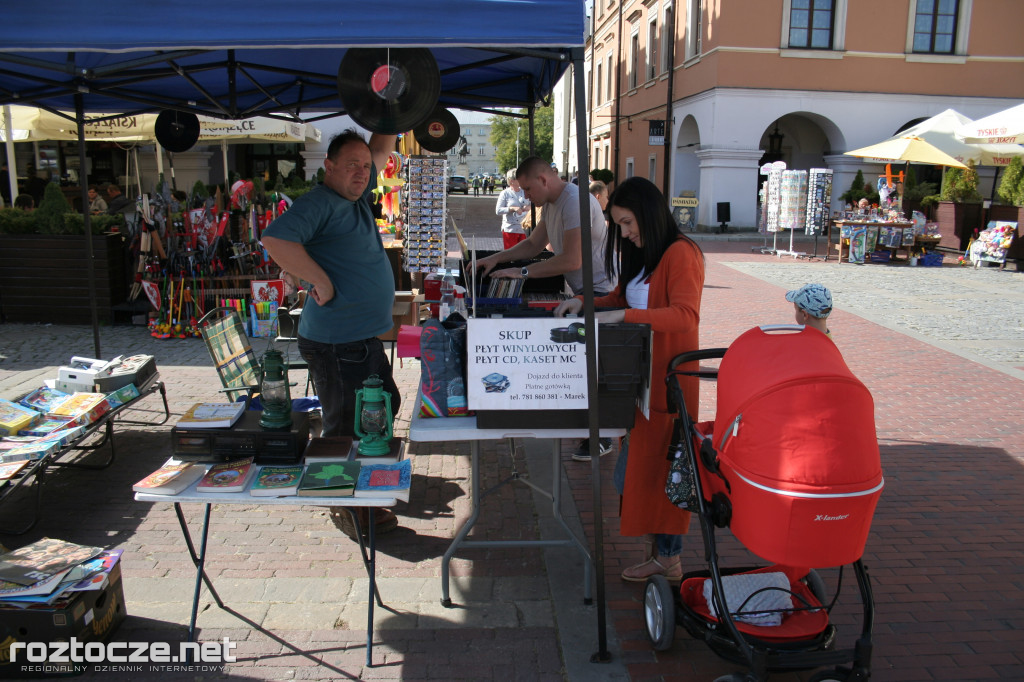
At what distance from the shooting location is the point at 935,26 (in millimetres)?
23188

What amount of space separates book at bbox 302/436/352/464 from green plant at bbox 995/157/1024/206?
16.9m

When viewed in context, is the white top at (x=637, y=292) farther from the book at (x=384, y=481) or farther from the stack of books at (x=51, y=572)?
the stack of books at (x=51, y=572)

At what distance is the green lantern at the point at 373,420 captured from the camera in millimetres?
3170

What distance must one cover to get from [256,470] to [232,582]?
890mm

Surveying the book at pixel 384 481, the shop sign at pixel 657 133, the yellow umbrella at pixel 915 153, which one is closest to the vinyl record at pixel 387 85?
the book at pixel 384 481

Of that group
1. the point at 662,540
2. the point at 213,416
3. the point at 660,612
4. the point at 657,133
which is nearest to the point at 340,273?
the point at 213,416

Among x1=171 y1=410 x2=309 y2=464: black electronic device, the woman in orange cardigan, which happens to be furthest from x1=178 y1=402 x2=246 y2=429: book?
the woman in orange cardigan

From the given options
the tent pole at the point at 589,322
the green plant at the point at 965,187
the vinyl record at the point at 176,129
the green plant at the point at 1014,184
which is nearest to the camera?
the tent pole at the point at 589,322

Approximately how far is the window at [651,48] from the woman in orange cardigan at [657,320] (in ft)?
96.8

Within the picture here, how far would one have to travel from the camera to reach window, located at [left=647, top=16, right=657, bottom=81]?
30.6 metres

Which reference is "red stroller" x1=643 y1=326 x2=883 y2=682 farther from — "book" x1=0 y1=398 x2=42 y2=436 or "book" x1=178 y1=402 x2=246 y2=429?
"book" x1=0 y1=398 x2=42 y2=436

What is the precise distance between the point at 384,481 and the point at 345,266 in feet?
4.06

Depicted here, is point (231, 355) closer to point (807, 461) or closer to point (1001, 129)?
point (807, 461)

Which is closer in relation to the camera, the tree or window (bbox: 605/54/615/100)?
window (bbox: 605/54/615/100)
